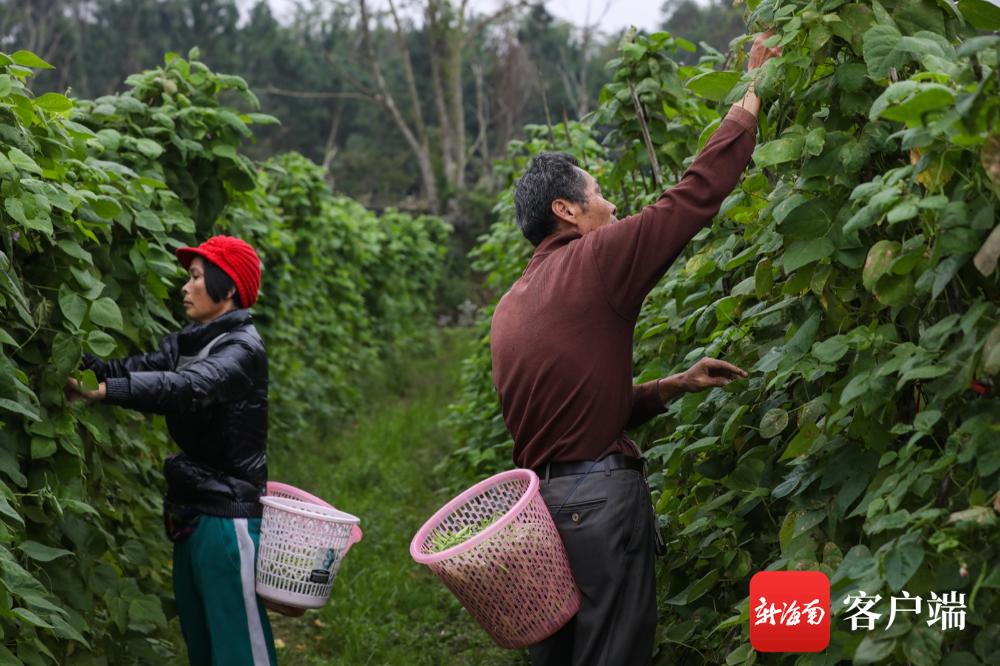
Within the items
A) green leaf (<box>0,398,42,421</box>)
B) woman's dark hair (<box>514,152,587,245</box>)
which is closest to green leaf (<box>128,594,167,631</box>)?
green leaf (<box>0,398,42,421</box>)

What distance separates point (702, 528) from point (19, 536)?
182 centimetres

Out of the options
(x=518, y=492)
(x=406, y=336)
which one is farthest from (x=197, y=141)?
(x=406, y=336)

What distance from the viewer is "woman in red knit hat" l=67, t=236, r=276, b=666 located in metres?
3.42

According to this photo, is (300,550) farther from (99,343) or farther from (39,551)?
(99,343)

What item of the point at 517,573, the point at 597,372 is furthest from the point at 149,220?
the point at 517,573

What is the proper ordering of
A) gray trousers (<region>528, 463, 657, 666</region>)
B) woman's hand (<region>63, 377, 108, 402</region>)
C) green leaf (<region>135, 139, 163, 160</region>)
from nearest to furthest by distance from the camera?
gray trousers (<region>528, 463, 657, 666</region>) → woman's hand (<region>63, 377, 108, 402</region>) → green leaf (<region>135, 139, 163, 160</region>)

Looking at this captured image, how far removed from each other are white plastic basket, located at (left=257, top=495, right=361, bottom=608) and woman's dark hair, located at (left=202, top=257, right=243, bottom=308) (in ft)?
2.27

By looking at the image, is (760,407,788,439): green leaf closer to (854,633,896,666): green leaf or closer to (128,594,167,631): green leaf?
(854,633,896,666): green leaf

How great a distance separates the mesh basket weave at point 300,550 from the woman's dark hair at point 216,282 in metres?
0.69

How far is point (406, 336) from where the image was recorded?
47.8ft

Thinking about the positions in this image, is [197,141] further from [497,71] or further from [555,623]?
[497,71]

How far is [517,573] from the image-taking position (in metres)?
2.67

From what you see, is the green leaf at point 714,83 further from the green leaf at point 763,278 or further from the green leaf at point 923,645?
the green leaf at point 923,645

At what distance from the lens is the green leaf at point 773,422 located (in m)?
2.63
